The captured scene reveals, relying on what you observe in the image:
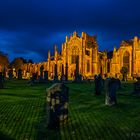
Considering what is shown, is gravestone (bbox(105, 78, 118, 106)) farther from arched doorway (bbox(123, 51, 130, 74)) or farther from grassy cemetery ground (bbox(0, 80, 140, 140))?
arched doorway (bbox(123, 51, 130, 74))

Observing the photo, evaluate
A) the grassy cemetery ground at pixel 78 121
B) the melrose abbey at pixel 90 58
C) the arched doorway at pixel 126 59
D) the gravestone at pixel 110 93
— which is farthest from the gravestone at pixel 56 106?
the arched doorway at pixel 126 59

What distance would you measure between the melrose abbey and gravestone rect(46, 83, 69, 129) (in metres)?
74.9

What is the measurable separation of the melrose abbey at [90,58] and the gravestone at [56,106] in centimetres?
7491

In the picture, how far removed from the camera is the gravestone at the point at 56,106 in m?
15.6

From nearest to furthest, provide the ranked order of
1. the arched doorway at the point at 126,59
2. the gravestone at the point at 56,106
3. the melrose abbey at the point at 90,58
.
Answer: the gravestone at the point at 56,106, the melrose abbey at the point at 90,58, the arched doorway at the point at 126,59

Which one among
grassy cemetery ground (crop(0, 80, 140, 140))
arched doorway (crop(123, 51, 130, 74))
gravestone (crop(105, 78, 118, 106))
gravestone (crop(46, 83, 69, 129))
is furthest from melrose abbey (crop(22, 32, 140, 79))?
gravestone (crop(46, 83, 69, 129))

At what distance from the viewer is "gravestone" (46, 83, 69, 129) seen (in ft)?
51.3

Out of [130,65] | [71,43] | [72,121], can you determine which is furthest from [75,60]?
[72,121]

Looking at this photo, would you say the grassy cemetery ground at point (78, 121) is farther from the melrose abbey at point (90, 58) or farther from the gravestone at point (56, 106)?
the melrose abbey at point (90, 58)

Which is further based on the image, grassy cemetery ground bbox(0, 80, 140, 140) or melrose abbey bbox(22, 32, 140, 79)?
melrose abbey bbox(22, 32, 140, 79)

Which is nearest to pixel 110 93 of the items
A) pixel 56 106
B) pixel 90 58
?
pixel 56 106

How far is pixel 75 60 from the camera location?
358 ft

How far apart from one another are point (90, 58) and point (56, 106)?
90.1m

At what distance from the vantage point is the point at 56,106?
16.0 metres
